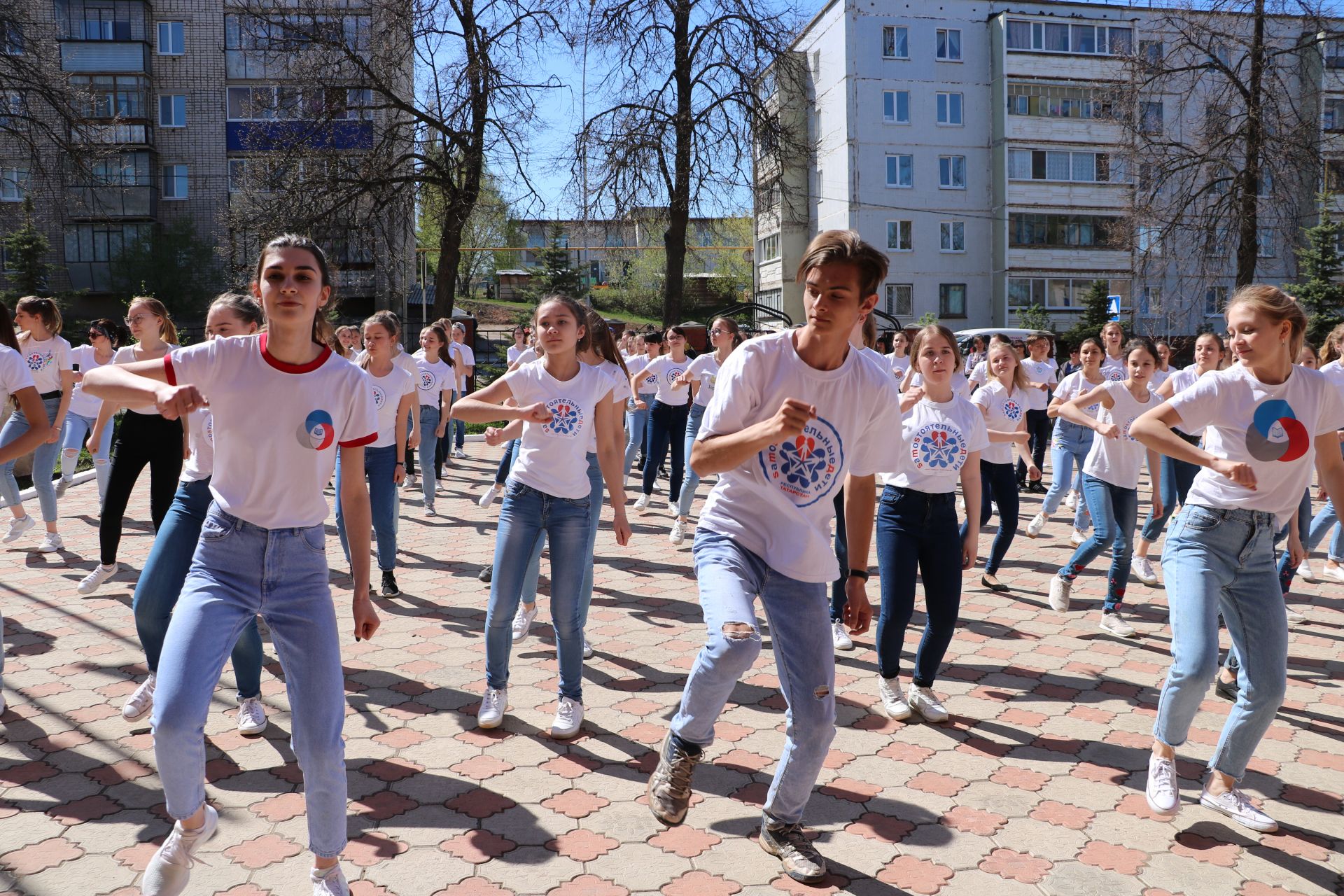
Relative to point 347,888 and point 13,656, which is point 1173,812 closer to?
point 347,888

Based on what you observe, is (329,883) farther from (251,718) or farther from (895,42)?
(895,42)

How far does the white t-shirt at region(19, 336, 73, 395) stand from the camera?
9.02 m

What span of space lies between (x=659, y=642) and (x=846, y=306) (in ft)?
12.5

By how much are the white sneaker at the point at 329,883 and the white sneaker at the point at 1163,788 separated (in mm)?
3029

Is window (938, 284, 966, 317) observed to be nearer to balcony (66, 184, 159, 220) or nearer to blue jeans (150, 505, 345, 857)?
balcony (66, 184, 159, 220)

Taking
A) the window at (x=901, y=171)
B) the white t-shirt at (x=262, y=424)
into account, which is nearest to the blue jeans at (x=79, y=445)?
the white t-shirt at (x=262, y=424)

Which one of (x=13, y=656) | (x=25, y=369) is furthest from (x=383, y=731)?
(x=13, y=656)

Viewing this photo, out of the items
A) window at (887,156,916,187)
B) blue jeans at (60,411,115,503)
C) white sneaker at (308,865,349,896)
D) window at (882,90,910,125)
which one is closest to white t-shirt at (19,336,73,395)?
blue jeans at (60,411,115,503)

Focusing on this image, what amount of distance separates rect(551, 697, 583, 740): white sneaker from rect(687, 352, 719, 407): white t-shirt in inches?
241

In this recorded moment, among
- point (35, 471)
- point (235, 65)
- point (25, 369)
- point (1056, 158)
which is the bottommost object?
point (35, 471)

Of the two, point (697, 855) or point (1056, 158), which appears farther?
point (1056, 158)

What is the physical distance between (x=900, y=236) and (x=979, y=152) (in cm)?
573

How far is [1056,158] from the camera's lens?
48.1 m

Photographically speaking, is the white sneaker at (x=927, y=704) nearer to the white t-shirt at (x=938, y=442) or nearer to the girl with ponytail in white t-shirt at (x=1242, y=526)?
the white t-shirt at (x=938, y=442)
